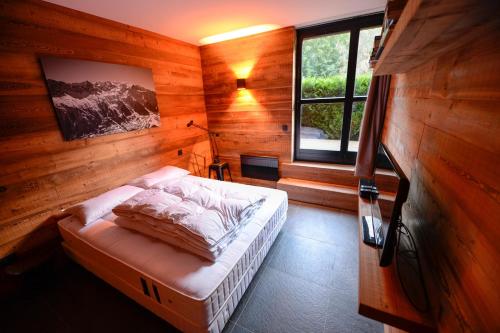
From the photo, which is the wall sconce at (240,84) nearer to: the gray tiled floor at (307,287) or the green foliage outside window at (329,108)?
the green foliage outside window at (329,108)

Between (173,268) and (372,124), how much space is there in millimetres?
2424

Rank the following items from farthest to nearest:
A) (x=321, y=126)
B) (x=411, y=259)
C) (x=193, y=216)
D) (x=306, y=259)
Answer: (x=321, y=126), (x=306, y=259), (x=193, y=216), (x=411, y=259)

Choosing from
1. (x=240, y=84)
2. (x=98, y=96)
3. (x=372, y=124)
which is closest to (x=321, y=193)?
(x=372, y=124)

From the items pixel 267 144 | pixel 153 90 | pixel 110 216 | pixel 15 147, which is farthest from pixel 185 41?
pixel 110 216

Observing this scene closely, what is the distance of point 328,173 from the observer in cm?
303

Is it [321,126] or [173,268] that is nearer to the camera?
[173,268]

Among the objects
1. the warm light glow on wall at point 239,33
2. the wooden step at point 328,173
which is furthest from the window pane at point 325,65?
the wooden step at point 328,173

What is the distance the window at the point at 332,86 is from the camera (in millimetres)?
2631

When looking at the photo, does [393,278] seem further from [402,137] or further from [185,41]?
[185,41]

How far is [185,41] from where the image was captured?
10.3 ft

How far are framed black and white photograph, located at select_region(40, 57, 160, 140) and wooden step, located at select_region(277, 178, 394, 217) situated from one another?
229 centimetres

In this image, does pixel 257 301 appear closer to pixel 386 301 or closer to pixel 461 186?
pixel 386 301

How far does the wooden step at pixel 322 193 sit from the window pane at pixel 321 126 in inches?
24.3

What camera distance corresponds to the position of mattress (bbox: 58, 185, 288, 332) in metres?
1.23
